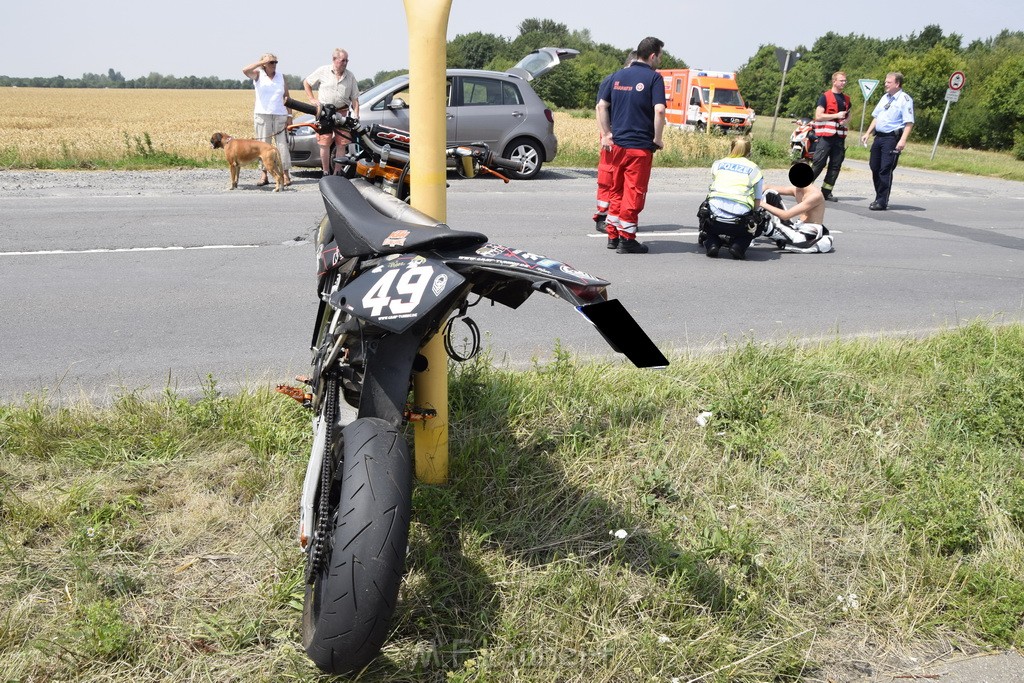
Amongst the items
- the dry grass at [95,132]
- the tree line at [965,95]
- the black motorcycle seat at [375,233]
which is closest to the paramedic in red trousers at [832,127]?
the dry grass at [95,132]

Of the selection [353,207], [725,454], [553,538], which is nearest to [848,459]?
[725,454]

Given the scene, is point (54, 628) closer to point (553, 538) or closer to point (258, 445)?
point (258, 445)

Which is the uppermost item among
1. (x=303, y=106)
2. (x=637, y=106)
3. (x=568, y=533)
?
(x=303, y=106)

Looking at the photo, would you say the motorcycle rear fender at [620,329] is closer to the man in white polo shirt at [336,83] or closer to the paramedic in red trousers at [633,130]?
the paramedic in red trousers at [633,130]

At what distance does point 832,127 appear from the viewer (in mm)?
13070

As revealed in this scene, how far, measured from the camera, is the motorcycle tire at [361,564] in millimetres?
2057

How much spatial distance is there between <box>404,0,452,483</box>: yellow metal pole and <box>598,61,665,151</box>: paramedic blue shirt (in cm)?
561

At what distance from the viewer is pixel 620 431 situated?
152 inches

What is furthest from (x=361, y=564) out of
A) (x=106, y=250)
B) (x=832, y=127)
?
(x=832, y=127)

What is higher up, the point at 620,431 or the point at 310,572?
the point at 310,572

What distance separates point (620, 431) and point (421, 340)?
1548 millimetres

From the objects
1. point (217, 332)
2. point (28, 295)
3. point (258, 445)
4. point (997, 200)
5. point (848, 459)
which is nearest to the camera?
point (258, 445)

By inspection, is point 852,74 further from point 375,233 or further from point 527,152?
point 375,233

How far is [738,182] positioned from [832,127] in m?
5.46
